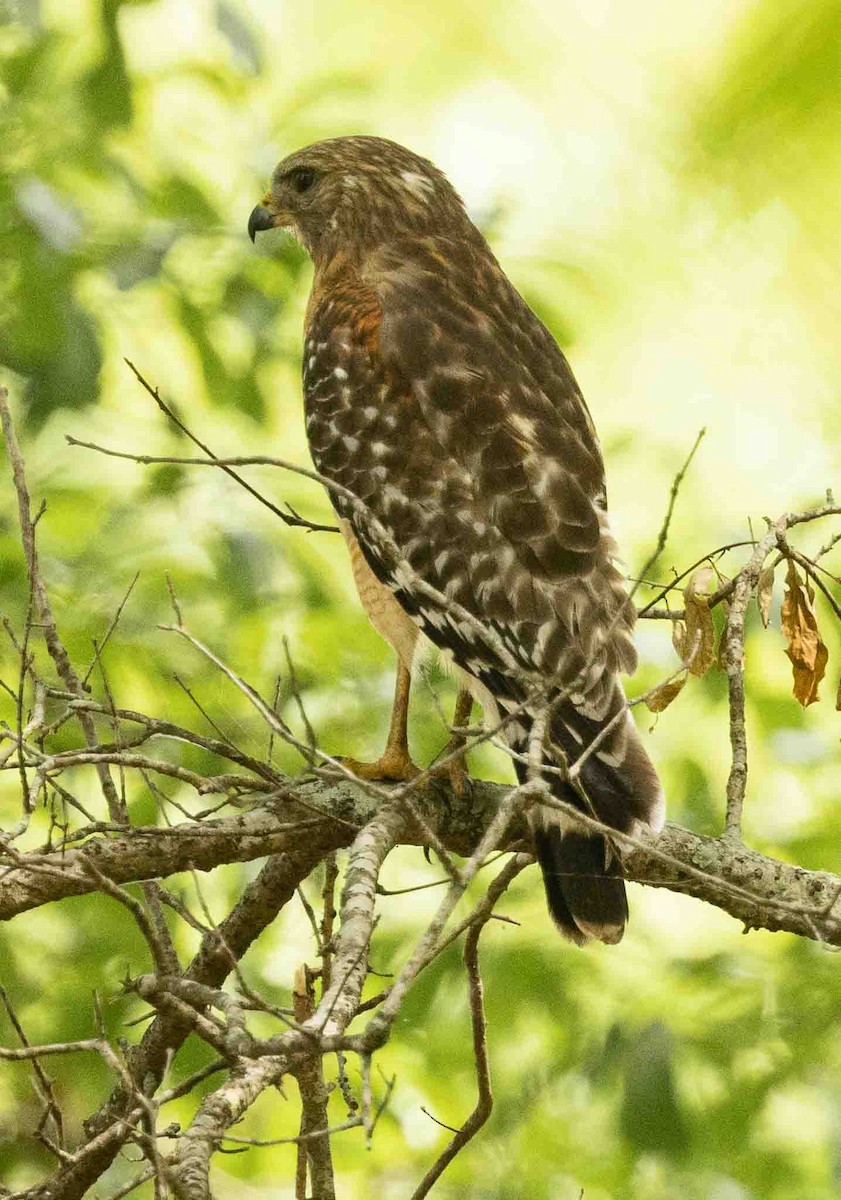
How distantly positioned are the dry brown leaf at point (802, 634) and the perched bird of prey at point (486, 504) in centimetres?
38

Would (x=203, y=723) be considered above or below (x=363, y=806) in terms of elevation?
above

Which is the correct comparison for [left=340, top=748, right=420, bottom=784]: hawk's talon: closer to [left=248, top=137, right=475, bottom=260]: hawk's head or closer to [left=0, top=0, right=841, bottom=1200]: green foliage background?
[left=0, top=0, right=841, bottom=1200]: green foliage background

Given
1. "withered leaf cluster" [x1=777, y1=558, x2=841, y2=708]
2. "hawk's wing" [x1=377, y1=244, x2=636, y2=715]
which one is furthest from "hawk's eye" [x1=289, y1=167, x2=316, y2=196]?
"withered leaf cluster" [x1=777, y1=558, x2=841, y2=708]

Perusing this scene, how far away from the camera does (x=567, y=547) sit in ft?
11.2

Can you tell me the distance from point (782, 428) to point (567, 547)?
6266 mm

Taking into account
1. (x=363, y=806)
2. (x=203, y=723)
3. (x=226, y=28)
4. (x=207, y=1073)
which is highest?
(x=226, y=28)

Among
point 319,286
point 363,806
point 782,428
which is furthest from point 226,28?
point 782,428

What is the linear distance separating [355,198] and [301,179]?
0.91 ft

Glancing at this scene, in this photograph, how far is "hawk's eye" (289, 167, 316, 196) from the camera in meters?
4.53

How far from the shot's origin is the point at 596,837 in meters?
3.12

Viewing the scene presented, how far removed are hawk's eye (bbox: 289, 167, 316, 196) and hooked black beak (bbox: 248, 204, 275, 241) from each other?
110mm

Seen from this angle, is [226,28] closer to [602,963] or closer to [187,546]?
[187,546]

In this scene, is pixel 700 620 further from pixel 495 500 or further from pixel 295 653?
pixel 295 653

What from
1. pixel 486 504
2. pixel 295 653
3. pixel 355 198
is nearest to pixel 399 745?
pixel 295 653
